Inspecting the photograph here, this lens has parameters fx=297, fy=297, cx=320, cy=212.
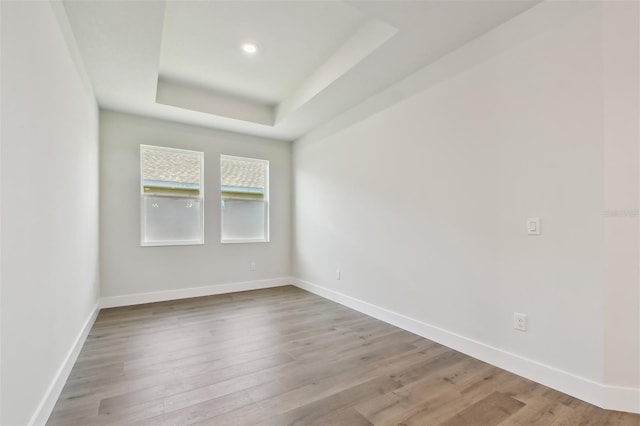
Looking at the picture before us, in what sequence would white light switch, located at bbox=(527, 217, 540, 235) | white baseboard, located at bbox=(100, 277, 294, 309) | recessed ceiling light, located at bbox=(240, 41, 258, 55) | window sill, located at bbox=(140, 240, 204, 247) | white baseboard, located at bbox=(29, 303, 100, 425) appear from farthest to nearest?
window sill, located at bbox=(140, 240, 204, 247)
white baseboard, located at bbox=(100, 277, 294, 309)
recessed ceiling light, located at bbox=(240, 41, 258, 55)
white light switch, located at bbox=(527, 217, 540, 235)
white baseboard, located at bbox=(29, 303, 100, 425)

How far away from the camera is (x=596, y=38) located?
6.01 feet

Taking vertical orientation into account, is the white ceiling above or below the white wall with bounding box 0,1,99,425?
above

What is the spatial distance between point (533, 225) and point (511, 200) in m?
0.24

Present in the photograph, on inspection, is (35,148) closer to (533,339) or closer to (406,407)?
(406,407)

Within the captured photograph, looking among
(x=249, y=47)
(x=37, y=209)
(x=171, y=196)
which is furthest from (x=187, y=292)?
(x=249, y=47)

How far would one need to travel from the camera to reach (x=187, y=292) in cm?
437

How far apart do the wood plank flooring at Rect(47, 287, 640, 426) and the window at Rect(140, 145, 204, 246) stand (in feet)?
4.60

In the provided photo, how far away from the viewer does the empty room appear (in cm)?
171

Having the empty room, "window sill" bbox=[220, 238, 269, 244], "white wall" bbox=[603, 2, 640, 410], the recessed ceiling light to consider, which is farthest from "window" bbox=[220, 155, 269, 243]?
"white wall" bbox=[603, 2, 640, 410]

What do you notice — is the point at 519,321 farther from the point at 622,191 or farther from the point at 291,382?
the point at 291,382

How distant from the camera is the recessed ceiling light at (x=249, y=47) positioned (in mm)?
2850

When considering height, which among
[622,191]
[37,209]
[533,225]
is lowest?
[533,225]

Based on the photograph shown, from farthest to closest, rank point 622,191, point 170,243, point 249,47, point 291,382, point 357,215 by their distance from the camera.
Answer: point 170,243
point 357,215
point 249,47
point 291,382
point 622,191

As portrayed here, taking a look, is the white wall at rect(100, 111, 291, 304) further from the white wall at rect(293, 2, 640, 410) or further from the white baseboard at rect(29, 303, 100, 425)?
the white wall at rect(293, 2, 640, 410)
